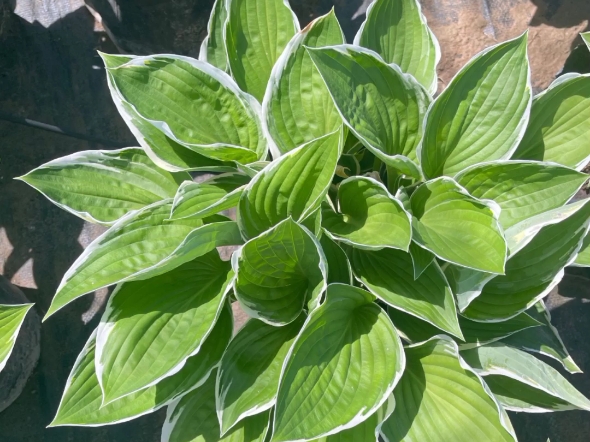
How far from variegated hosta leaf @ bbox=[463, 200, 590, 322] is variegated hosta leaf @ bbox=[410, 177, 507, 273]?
0.15 m

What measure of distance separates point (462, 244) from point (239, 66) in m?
0.44

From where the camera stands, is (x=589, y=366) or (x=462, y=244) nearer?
(x=462, y=244)

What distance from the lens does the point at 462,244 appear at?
2.20ft

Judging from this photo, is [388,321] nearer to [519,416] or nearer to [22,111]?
[519,416]

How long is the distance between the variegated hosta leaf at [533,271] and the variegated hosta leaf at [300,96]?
0.33 m

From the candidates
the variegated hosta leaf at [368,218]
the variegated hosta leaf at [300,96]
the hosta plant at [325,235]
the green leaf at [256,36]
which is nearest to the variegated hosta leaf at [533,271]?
the hosta plant at [325,235]

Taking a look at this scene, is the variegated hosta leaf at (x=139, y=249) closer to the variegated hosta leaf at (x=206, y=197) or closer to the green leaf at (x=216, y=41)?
the variegated hosta leaf at (x=206, y=197)

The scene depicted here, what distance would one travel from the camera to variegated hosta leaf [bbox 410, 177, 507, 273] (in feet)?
2.07

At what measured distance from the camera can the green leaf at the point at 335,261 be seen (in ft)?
2.52

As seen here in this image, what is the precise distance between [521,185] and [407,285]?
0.20 metres

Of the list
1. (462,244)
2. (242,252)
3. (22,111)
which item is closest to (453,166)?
(462,244)

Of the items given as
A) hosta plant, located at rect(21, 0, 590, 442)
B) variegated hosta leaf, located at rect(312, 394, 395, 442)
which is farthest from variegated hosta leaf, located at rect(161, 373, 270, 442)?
variegated hosta leaf, located at rect(312, 394, 395, 442)

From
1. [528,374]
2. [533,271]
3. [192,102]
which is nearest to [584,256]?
[533,271]

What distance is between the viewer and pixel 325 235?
760 mm
